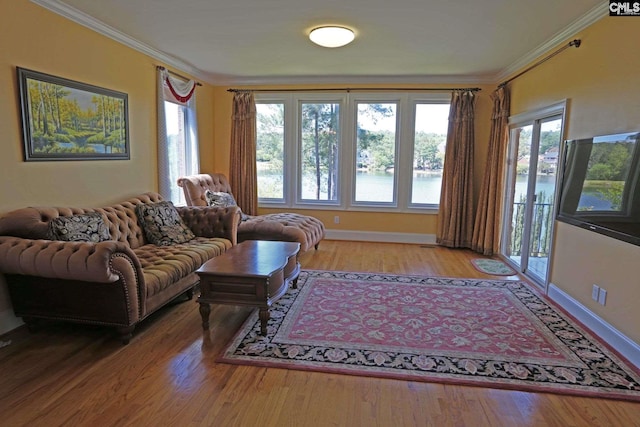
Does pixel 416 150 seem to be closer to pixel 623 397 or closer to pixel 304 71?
pixel 304 71

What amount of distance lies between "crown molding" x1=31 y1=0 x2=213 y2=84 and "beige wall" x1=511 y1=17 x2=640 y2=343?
4270 millimetres

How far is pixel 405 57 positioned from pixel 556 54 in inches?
60.5

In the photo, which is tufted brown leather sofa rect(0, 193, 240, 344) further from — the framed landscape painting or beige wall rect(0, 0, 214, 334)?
the framed landscape painting

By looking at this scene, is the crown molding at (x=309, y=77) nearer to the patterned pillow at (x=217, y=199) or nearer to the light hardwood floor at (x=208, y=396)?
the patterned pillow at (x=217, y=199)

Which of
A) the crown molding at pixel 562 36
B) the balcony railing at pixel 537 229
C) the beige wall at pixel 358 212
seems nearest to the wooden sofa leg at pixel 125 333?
the beige wall at pixel 358 212

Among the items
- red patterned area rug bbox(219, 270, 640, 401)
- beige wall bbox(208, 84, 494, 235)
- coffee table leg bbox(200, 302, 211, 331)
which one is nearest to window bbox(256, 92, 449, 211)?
beige wall bbox(208, 84, 494, 235)

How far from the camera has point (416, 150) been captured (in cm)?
569

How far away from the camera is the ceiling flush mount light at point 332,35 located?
341cm

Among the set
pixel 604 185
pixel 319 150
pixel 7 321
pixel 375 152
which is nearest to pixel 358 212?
pixel 375 152

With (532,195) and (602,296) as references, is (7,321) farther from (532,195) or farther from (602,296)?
(532,195)

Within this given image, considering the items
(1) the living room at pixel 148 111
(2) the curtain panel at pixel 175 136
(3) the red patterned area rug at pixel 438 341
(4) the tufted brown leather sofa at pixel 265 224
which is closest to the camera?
(3) the red patterned area rug at pixel 438 341

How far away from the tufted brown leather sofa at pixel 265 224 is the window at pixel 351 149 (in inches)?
39.8

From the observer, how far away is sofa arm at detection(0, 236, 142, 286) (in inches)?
93.0

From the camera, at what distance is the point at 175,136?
493 centimetres
